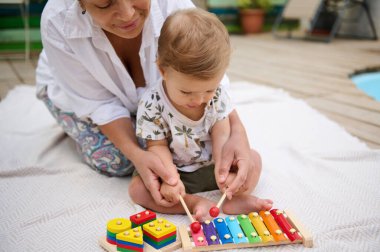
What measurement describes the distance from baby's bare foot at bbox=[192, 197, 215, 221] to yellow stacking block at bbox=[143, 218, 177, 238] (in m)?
0.10

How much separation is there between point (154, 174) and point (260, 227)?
333 millimetres

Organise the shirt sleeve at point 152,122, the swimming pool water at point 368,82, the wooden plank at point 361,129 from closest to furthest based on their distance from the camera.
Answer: the shirt sleeve at point 152,122 → the wooden plank at point 361,129 → the swimming pool water at point 368,82

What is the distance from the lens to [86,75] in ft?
4.10

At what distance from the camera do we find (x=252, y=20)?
5.55m

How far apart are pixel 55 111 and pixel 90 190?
41 cm

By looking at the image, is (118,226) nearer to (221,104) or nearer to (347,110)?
(221,104)

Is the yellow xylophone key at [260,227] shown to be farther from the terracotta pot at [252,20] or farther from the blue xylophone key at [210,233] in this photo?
the terracotta pot at [252,20]

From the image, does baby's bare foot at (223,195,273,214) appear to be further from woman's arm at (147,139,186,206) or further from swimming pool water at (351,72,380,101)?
swimming pool water at (351,72,380,101)

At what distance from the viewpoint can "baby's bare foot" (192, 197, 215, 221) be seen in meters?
1.00

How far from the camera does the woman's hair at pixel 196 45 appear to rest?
95 cm

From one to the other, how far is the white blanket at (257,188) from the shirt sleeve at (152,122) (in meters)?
0.22

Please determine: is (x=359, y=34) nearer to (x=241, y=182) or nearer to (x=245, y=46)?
(x=245, y=46)

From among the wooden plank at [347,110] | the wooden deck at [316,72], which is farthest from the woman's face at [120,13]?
the wooden plank at [347,110]

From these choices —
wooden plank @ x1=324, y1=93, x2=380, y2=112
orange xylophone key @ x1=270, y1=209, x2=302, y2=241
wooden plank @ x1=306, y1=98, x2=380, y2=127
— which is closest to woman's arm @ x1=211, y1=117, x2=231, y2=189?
orange xylophone key @ x1=270, y1=209, x2=302, y2=241
